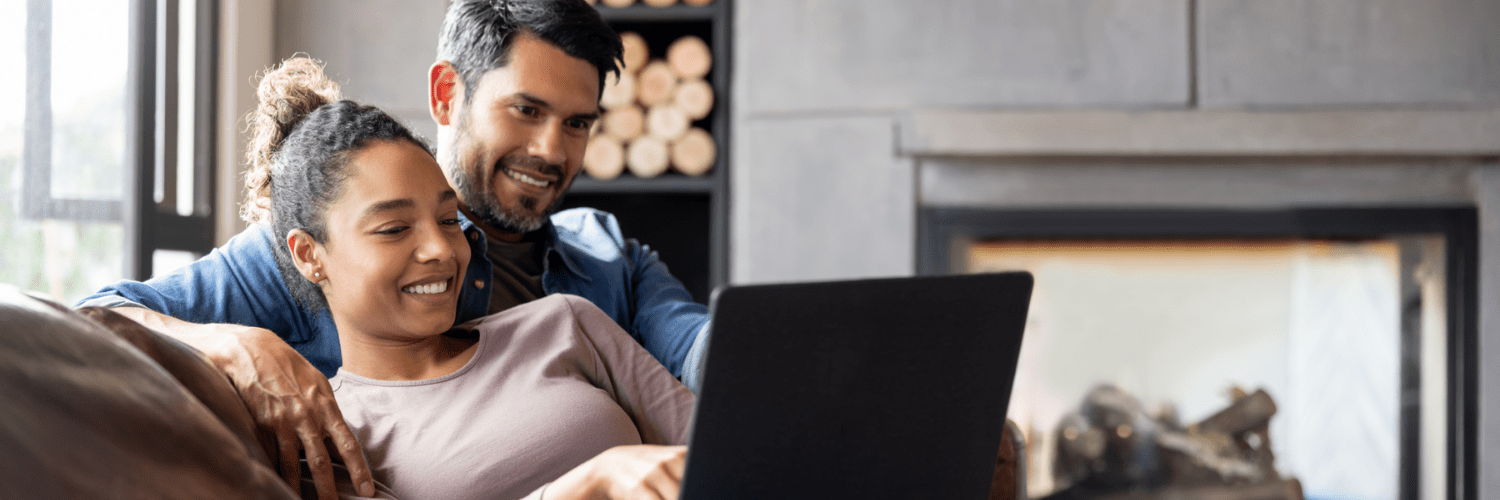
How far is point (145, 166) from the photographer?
2.09 meters

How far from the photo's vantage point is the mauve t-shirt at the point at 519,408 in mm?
975

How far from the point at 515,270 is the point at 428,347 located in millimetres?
437

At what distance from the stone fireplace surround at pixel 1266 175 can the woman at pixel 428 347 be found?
1.42 meters

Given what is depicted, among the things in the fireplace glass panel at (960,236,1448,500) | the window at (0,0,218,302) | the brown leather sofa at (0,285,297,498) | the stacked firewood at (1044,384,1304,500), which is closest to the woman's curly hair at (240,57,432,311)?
the brown leather sofa at (0,285,297,498)

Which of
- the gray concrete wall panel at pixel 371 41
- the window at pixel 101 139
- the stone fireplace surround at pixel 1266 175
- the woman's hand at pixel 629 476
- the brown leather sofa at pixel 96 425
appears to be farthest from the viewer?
the gray concrete wall panel at pixel 371 41

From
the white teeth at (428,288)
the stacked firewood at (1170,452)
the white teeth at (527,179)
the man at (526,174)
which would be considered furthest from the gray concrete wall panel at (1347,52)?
the white teeth at (428,288)

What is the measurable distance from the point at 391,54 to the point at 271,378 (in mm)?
1810

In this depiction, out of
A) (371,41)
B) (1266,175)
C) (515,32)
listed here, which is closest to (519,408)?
(515,32)

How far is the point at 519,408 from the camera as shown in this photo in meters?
1.01

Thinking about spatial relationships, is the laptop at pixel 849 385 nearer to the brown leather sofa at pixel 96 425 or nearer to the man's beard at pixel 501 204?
the brown leather sofa at pixel 96 425

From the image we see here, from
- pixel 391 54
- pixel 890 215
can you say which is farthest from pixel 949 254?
pixel 391 54

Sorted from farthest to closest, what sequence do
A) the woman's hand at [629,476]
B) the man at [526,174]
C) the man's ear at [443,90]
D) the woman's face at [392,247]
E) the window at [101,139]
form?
the window at [101,139] → the man's ear at [443,90] → the man at [526,174] → the woman's face at [392,247] → the woman's hand at [629,476]

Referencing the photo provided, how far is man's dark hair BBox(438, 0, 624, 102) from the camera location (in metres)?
1.50

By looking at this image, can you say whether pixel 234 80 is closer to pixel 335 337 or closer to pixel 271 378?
pixel 335 337
